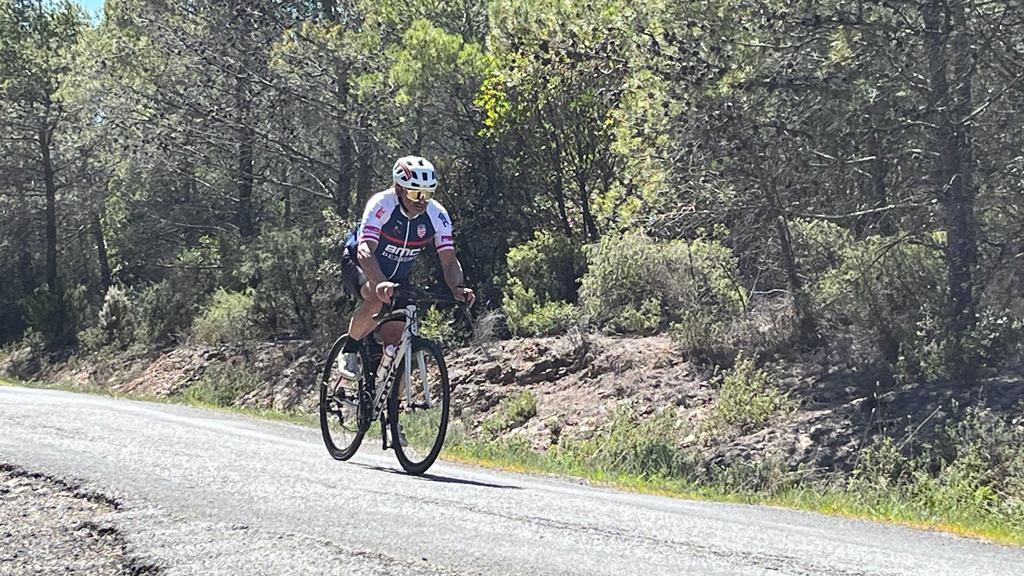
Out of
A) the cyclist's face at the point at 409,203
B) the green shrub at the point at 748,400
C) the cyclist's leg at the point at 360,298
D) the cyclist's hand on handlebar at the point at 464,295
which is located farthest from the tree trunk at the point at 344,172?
the cyclist's hand on handlebar at the point at 464,295

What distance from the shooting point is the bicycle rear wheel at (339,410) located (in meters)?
8.59

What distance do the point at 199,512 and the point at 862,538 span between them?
11.9 ft

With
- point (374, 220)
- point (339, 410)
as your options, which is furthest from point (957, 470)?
point (374, 220)

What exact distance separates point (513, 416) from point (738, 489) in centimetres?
656

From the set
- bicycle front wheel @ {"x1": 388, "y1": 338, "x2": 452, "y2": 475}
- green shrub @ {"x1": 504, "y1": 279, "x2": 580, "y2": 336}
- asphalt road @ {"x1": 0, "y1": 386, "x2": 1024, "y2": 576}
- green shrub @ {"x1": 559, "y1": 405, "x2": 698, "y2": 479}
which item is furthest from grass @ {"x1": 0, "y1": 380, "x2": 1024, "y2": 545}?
green shrub @ {"x1": 504, "y1": 279, "x2": 580, "y2": 336}

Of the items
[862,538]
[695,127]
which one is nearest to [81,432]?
[862,538]

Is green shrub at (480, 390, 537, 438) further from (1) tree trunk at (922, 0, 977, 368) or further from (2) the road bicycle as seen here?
(2) the road bicycle

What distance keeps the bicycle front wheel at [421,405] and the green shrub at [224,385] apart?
38.2ft

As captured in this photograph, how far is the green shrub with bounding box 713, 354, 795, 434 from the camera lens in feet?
43.9

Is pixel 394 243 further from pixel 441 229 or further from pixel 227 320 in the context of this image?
pixel 227 320

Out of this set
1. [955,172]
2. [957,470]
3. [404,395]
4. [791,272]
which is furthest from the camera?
[791,272]

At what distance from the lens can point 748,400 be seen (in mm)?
13695

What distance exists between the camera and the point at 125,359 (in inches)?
1181

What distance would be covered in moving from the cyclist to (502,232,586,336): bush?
10929mm
